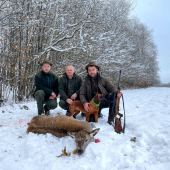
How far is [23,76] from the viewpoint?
7.70m

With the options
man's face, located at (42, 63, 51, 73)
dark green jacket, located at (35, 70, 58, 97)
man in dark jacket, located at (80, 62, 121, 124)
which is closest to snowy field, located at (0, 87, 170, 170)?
man in dark jacket, located at (80, 62, 121, 124)

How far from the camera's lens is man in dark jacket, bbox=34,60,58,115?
4.70 meters

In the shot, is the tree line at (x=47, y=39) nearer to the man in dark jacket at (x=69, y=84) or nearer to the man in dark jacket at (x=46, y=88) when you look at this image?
the man in dark jacket at (x=46, y=88)

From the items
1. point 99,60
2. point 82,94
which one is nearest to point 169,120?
point 82,94

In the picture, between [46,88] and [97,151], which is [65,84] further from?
[97,151]

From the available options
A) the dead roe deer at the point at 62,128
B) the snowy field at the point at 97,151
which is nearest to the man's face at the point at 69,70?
the dead roe deer at the point at 62,128

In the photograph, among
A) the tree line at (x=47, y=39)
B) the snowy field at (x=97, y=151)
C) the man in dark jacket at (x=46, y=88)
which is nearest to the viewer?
the snowy field at (x=97, y=151)

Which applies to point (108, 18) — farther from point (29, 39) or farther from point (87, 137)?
point (87, 137)

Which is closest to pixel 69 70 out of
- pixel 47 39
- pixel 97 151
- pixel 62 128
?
pixel 62 128

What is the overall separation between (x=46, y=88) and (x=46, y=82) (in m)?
0.26

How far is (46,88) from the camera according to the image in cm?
484

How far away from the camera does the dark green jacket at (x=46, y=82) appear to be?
4848mm

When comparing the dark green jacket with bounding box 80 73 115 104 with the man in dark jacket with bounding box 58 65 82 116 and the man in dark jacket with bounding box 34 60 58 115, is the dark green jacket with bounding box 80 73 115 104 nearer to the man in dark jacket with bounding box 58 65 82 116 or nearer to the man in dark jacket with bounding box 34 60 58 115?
the man in dark jacket with bounding box 58 65 82 116

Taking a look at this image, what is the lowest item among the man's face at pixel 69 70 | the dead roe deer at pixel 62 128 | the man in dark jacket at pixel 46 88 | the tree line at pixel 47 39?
the dead roe deer at pixel 62 128
